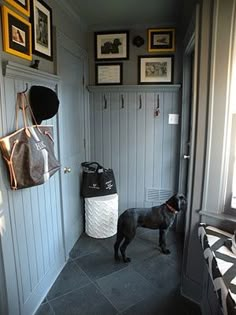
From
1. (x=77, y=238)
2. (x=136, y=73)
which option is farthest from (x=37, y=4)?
(x=77, y=238)

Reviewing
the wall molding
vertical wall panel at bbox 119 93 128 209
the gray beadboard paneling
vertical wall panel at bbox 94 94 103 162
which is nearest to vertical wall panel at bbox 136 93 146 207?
the gray beadboard paneling

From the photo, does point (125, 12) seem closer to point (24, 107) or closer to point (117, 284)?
point (24, 107)

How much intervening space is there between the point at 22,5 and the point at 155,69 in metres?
1.62

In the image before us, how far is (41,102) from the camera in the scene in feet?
5.49

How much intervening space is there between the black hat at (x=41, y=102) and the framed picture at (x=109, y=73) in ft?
4.12

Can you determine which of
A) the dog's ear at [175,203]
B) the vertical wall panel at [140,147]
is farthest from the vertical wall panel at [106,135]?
the dog's ear at [175,203]

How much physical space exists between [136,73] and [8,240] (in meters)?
2.18

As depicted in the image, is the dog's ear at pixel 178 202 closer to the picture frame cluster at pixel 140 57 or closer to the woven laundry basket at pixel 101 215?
the woven laundry basket at pixel 101 215

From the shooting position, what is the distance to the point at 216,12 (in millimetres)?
1482

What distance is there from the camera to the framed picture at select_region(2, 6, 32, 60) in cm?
136

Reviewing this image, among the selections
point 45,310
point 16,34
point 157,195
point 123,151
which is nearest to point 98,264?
point 45,310

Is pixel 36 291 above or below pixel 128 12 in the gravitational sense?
below

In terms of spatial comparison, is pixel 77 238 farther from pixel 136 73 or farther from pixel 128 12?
pixel 128 12

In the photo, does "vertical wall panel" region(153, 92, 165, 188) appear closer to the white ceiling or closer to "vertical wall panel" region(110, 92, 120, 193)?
"vertical wall panel" region(110, 92, 120, 193)
